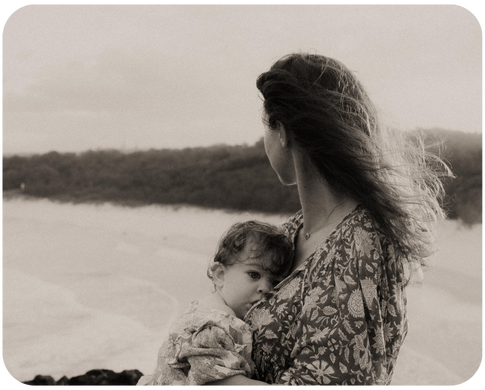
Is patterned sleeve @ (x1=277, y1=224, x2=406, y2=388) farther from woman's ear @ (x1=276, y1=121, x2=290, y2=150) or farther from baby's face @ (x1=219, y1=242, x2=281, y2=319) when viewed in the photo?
woman's ear @ (x1=276, y1=121, x2=290, y2=150)

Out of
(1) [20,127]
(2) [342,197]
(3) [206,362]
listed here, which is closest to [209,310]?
(3) [206,362]

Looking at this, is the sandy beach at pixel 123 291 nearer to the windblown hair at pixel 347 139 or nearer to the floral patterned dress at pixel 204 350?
the windblown hair at pixel 347 139

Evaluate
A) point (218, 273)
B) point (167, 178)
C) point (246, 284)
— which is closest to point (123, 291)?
Answer: point (167, 178)

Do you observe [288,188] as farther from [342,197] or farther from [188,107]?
[342,197]

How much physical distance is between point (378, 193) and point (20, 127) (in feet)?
7.39

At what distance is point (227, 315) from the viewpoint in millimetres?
1074

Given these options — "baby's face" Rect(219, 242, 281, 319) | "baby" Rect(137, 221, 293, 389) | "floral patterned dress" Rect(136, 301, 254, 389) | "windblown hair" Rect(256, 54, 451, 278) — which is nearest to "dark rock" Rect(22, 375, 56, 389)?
"baby" Rect(137, 221, 293, 389)

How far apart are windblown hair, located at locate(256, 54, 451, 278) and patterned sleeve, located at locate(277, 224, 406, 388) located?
0.08 metres

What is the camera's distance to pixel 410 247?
3.51 ft

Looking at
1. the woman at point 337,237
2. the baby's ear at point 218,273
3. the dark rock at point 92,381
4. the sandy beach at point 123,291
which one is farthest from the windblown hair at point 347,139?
the dark rock at point 92,381

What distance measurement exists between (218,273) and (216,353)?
0.91 ft

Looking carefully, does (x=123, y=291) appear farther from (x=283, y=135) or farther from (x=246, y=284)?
(x=283, y=135)

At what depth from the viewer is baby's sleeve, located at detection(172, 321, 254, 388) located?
3.22 ft

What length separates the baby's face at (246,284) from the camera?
3.76 ft
